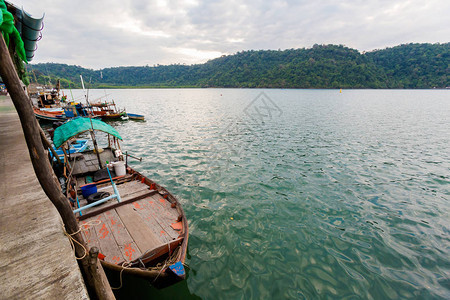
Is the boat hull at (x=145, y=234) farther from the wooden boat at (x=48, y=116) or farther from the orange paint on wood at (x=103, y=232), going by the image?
the wooden boat at (x=48, y=116)

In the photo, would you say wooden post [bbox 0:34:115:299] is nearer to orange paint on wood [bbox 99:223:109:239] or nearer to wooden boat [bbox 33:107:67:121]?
orange paint on wood [bbox 99:223:109:239]

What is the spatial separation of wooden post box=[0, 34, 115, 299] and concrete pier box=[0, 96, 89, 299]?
1.29ft

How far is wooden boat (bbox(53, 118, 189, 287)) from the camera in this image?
4855mm

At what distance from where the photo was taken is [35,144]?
10.8ft

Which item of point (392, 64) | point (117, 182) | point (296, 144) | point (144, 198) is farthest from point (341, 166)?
point (392, 64)

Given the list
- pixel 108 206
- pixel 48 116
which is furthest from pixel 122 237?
pixel 48 116

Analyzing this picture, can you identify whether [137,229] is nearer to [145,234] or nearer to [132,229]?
[132,229]

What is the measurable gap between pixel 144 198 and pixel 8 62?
6.09 m

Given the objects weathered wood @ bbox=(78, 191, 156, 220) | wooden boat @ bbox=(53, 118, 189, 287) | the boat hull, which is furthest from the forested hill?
the boat hull

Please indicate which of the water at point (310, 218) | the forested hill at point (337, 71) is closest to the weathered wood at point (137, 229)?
the water at point (310, 218)

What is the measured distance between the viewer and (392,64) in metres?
132

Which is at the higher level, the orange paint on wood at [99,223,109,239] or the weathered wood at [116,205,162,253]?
the weathered wood at [116,205,162,253]

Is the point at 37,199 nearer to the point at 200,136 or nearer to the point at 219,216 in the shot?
the point at 219,216

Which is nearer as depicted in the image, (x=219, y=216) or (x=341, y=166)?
(x=219, y=216)
